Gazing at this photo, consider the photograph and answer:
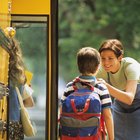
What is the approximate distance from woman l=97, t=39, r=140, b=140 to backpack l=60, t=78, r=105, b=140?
32 centimetres

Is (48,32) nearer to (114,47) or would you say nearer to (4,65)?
(114,47)

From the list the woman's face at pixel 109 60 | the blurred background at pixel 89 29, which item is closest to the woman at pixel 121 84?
the woman's face at pixel 109 60

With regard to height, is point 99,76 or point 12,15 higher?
point 12,15

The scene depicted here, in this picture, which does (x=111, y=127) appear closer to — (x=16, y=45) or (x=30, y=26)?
(x=16, y=45)

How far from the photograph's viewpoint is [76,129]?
3574 mm

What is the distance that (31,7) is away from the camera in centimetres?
409

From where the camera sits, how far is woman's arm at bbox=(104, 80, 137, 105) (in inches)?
154

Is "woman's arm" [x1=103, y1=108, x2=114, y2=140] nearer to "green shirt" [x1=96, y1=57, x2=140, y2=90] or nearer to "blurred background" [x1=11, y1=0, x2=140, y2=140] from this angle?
"green shirt" [x1=96, y1=57, x2=140, y2=90]

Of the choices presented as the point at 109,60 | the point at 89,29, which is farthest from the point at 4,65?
the point at 89,29

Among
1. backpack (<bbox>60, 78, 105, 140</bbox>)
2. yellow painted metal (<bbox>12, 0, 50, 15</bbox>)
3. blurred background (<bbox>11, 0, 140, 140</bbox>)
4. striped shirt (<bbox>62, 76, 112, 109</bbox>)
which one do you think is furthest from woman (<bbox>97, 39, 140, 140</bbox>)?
blurred background (<bbox>11, 0, 140, 140</bbox>)

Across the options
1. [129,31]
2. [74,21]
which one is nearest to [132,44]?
[129,31]

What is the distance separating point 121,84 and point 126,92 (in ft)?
0.90

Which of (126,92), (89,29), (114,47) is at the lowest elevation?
(126,92)

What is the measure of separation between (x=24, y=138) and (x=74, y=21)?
1419 centimetres
